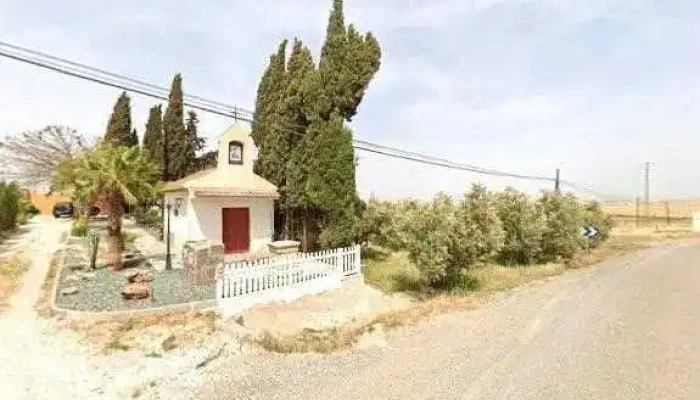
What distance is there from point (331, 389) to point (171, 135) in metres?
26.6

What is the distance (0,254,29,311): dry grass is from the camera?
43.4 ft

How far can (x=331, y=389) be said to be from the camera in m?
7.35

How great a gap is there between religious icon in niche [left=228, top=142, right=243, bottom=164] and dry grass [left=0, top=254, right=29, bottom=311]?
338 inches

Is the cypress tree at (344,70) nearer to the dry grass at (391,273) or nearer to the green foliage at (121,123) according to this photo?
the dry grass at (391,273)

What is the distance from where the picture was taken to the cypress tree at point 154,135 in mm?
31491

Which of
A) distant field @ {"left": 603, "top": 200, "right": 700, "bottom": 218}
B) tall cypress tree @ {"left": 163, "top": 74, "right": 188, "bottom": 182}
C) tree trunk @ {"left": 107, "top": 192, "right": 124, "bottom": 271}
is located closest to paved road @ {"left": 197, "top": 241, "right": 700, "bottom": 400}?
tree trunk @ {"left": 107, "top": 192, "right": 124, "bottom": 271}

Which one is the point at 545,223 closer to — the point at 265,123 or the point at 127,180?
the point at 265,123

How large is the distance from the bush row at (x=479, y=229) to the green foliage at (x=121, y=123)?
76.1 feet

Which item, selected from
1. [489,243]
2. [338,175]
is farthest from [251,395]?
[338,175]

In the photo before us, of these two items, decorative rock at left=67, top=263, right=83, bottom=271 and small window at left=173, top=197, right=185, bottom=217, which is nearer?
decorative rock at left=67, top=263, right=83, bottom=271

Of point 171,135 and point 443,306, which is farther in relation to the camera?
point 171,135

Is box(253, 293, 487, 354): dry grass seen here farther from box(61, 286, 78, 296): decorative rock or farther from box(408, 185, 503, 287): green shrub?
box(61, 286, 78, 296): decorative rock

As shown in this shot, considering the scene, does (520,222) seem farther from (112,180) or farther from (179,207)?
(112,180)

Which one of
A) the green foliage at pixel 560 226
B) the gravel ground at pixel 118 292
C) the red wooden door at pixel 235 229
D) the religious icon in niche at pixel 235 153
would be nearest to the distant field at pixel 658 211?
the green foliage at pixel 560 226
